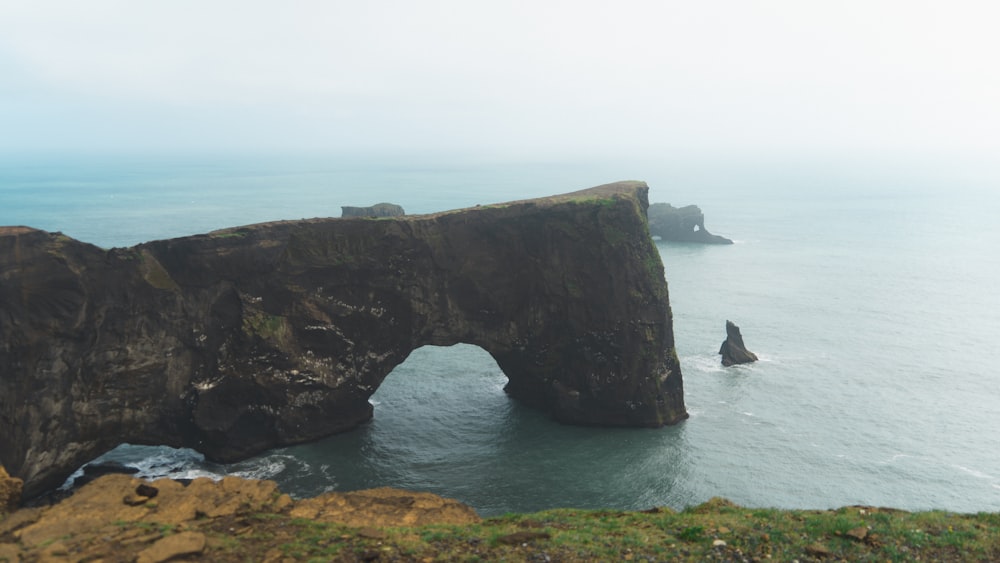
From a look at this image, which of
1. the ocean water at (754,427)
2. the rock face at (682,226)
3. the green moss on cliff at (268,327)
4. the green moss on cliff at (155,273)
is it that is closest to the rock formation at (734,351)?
the ocean water at (754,427)

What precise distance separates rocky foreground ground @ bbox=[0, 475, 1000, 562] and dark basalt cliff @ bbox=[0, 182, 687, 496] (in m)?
18.9

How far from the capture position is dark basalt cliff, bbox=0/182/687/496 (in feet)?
121

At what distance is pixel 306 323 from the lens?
149 feet

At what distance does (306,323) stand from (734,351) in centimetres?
4081

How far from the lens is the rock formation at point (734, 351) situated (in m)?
60.2

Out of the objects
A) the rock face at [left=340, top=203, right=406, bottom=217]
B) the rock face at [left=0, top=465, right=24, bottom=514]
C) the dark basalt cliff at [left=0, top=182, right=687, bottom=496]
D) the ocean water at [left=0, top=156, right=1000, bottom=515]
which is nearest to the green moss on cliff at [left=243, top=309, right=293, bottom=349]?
the dark basalt cliff at [left=0, top=182, right=687, bottom=496]

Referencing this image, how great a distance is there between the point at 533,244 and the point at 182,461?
3065 cm

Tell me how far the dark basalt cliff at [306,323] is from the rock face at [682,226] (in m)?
84.9

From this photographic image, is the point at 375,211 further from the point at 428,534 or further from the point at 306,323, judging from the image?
the point at 428,534

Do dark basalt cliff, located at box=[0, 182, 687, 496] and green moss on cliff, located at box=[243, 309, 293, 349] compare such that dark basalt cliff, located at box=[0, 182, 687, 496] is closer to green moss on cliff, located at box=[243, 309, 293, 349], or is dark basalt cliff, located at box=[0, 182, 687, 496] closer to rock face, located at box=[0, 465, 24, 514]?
green moss on cliff, located at box=[243, 309, 293, 349]

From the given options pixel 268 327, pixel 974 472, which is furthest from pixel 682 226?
pixel 268 327

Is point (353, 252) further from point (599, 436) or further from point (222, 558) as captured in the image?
point (222, 558)

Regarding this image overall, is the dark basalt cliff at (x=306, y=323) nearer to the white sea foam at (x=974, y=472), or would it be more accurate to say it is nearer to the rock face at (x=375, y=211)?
the white sea foam at (x=974, y=472)

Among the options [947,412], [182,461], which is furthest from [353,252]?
[947,412]
